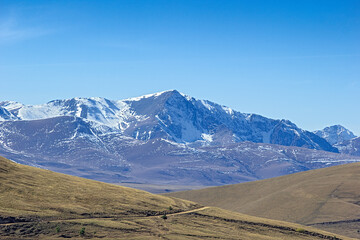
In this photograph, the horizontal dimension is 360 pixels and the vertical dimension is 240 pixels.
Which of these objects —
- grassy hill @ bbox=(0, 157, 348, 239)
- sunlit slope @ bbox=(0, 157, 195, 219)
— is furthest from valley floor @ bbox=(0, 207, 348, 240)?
sunlit slope @ bbox=(0, 157, 195, 219)

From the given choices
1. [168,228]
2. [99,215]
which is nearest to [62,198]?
[99,215]

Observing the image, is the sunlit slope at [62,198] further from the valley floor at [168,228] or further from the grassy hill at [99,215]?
the valley floor at [168,228]

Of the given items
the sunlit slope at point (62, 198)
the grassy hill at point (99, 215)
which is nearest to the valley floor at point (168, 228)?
the grassy hill at point (99, 215)

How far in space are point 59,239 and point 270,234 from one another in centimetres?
5741

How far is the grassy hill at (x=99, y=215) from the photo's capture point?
109625mm

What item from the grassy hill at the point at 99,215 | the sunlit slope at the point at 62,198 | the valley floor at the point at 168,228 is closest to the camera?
the valley floor at the point at 168,228

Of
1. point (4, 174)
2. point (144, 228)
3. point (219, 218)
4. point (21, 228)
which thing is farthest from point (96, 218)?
point (219, 218)

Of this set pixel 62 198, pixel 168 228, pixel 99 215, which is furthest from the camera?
pixel 62 198

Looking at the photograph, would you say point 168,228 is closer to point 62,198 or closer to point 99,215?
point 99,215

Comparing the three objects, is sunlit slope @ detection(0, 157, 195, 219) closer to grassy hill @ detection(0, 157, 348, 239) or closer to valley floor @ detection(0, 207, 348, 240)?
grassy hill @ detection(0, 157, 348, 239)

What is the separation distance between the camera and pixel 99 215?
12369cm

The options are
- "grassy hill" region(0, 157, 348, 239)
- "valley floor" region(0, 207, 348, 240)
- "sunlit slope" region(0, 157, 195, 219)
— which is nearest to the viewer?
"valley floor" region(0, 207, 348, 240)

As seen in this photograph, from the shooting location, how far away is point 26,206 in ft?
382

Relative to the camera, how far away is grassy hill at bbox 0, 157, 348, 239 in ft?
360
